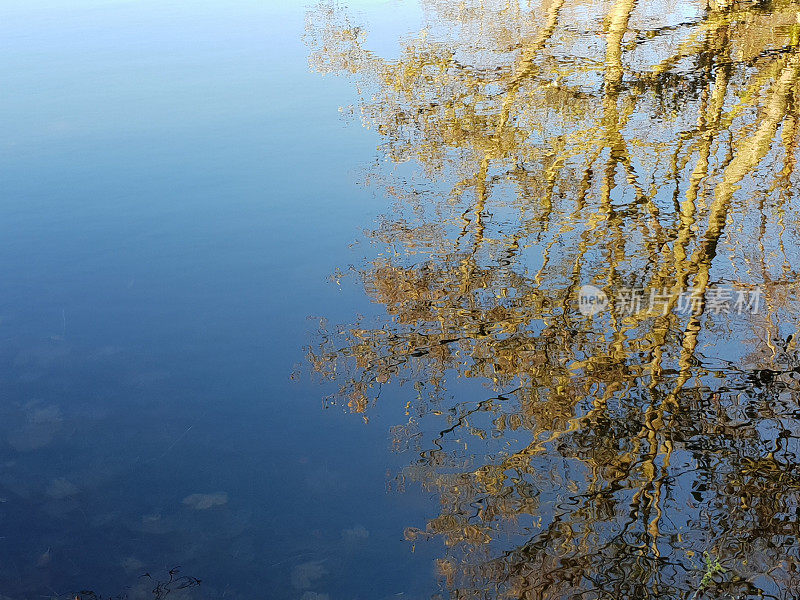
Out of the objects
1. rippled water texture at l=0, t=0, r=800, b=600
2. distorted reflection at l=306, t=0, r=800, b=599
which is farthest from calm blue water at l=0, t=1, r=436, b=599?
distorted reflection at l=306, t=0, r=800, b=599

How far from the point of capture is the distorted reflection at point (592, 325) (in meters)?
4.45

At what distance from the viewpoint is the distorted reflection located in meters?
4.45

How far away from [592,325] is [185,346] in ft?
10.4

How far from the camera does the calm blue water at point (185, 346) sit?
454cm

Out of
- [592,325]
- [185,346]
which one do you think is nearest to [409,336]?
[592,325]

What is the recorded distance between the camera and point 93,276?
7434 millimetres

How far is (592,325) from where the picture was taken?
621 cm

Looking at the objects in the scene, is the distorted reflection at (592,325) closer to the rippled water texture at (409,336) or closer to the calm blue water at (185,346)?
the rippled water texture at (409,336)

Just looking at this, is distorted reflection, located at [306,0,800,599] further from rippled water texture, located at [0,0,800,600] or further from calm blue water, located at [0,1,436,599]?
calm blue water, located at [0,1,436,599]

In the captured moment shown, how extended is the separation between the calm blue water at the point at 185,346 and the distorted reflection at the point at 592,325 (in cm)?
42

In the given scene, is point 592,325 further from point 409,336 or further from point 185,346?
point 185,346

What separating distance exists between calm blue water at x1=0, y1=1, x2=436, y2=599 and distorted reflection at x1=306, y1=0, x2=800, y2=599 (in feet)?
1.39

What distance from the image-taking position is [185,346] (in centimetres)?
630

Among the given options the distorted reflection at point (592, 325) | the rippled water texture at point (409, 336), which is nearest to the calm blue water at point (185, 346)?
the rippled water texture at point (409, 336)
